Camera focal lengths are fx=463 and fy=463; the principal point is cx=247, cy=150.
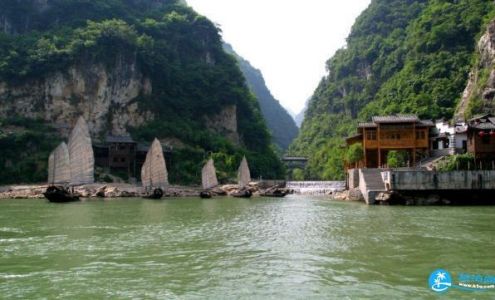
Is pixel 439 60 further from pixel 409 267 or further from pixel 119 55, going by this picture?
pixel 409 267

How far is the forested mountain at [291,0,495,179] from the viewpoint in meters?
71.4

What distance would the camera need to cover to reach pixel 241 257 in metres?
14.4

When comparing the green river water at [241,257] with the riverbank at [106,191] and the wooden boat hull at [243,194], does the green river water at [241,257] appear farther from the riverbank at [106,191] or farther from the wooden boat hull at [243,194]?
the wooden boat hull at [243,194]

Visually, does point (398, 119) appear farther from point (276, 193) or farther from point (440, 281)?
point (440, 281)

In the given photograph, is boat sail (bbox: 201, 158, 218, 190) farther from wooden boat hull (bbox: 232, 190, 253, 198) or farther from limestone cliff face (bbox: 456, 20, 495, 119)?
limestone cliff face (bbox: 456, 20, 495, 119)

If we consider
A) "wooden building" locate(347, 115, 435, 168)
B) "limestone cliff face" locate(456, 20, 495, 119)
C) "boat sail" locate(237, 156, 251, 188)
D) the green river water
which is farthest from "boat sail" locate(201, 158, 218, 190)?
"limestone cliff face" locate(456, 20, 495, 119)

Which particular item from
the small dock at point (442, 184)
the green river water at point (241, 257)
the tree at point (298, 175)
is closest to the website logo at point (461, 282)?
the green river water at point (241, 257)

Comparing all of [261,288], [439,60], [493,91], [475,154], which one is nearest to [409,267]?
[261,288]

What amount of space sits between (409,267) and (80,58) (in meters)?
64.9

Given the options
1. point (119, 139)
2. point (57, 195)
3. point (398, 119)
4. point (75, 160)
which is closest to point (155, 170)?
point (75, 160)

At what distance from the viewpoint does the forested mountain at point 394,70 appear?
71.4m

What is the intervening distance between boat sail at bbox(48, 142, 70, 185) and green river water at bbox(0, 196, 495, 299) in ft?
64.4

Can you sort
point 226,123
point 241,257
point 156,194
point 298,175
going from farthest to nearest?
point 298,175 → point 226,123 → point 156,194 → point 241,257

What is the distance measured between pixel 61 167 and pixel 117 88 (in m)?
29.3
